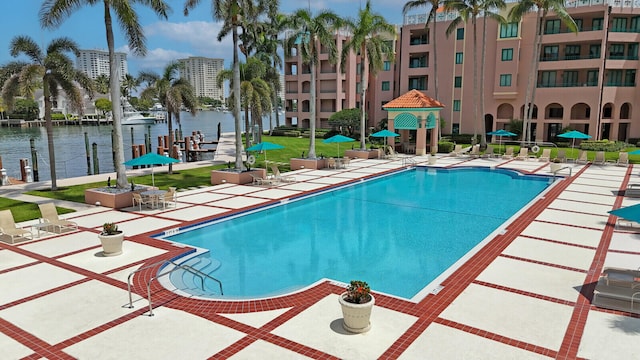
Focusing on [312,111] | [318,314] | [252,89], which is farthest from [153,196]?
[252,89]

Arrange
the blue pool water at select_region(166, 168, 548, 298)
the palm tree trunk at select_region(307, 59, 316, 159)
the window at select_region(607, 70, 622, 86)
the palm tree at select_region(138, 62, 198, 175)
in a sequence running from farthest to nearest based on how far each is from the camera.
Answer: the window at select_region(607, 70, 622, 86) < the palm tree at select_region(138, 62, 198, 175) < the palm tree trunk at select_region(307, 59, 316, 159) < the blue pool water at select_region(166, 168, 548, 298)

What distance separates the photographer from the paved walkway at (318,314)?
7980mm

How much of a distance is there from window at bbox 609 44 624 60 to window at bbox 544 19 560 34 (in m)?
5.86

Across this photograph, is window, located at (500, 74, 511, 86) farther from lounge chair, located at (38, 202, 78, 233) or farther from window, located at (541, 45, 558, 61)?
lounge chair, located at (38, 202, 78, 233)

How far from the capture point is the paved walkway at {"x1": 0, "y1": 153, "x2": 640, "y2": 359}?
798 centimetres

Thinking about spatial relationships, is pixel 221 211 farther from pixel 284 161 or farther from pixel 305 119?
pixel 305 119

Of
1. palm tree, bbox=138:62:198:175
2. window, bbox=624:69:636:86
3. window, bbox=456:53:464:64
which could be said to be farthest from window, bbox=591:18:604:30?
palm tree, bbox=138:62:198:175

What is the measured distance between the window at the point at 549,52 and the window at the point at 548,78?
158 cm

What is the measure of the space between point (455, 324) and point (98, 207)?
55.7 ft

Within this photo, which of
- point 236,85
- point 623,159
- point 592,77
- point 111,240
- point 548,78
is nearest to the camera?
point 111,240

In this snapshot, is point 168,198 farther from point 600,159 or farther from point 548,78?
point 548,78

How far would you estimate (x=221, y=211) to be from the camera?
1906 cm

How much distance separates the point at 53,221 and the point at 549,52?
51.2 metres

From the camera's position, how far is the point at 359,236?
54.1 feet
